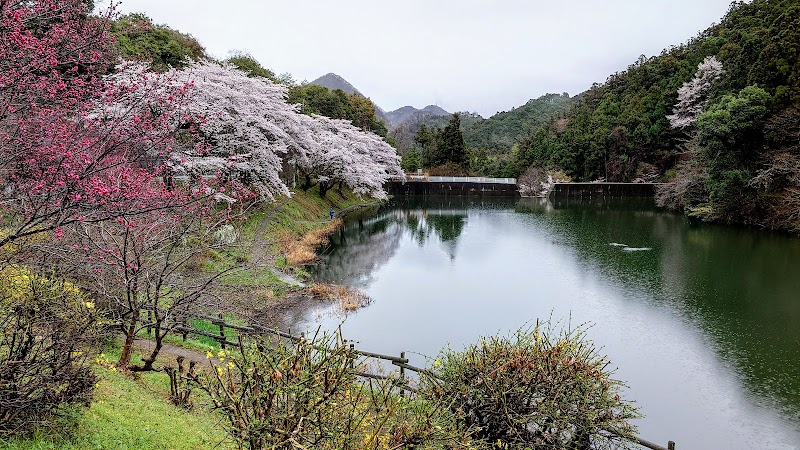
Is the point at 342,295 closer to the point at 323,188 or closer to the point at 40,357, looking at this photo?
the point at 40,357

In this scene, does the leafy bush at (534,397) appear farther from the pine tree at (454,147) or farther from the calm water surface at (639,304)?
the pine tree at (454,147)

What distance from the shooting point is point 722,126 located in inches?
1102

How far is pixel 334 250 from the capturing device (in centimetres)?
2245

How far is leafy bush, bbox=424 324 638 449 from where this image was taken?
18.2 ft

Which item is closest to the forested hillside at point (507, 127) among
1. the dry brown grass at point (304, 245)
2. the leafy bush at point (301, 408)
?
the dry brown grass at point (304, 245)

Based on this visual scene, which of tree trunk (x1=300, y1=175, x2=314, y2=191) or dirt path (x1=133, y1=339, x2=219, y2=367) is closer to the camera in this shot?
dirt path (x1=133, y1=339, x2=219, y2=367)

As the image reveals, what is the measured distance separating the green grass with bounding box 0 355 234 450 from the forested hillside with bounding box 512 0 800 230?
98.8ft

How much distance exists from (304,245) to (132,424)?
1615 cm

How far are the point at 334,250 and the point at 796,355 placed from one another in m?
16.5

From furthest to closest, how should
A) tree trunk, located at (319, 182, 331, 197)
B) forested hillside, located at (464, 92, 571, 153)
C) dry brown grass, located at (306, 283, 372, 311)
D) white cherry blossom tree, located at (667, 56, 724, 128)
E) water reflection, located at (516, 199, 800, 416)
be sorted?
1. forested hillside, located at (464, 92, 571, 153)
2. white cherry blossom tree, located at (667, 56, 724, 128)
3. tree trunk, located at (319, 182, 331, 197)
4. dry brown grass, located at (306, 283, 372, 311)
5. water reflection, located at (516, 199, 800, 416)

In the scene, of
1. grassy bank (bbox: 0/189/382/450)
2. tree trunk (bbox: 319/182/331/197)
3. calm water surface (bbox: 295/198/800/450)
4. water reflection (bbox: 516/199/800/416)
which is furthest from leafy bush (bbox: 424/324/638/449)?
tree trunk (bbox: 319/182/331/197)

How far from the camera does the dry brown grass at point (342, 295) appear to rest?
1466cm

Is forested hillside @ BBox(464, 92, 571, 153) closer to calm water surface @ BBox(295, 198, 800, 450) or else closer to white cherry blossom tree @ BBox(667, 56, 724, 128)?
white cherry blossom tree @ BBox(667, 56, 724, 128)

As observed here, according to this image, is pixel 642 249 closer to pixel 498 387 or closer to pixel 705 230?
pixel 705 230
